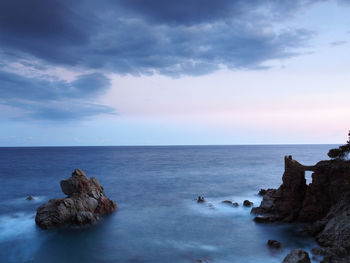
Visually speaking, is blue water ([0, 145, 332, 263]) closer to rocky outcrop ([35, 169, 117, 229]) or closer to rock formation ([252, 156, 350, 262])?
rocky outcrop ([35, 169, 117, 229])

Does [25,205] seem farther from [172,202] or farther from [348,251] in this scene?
[348,251]

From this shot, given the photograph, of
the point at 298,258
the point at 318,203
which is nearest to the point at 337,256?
the point at 298,258

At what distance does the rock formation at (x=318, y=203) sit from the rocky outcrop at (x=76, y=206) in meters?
24.6

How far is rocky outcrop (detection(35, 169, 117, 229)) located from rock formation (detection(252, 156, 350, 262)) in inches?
967

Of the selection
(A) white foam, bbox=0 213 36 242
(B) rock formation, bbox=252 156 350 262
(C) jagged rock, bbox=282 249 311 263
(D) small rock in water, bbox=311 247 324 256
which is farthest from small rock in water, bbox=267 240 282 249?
(A) white foam, bbox=0 213 36 242

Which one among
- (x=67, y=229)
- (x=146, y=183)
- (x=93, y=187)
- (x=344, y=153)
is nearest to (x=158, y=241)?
(x=67, y=229)

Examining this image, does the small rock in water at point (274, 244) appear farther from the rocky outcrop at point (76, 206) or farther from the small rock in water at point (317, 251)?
the rocky outcrop at point (76, 206)

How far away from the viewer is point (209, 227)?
1457 inches

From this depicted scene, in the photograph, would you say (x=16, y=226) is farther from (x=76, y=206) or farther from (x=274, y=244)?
(x=274, y=244)

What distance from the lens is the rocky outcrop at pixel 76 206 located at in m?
36.8

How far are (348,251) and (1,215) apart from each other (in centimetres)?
4883

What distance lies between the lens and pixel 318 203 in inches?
1352

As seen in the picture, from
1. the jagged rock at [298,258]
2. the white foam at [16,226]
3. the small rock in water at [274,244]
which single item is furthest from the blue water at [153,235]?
the jagged rock at [298,258]

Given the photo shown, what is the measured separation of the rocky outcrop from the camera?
36.8 meters
